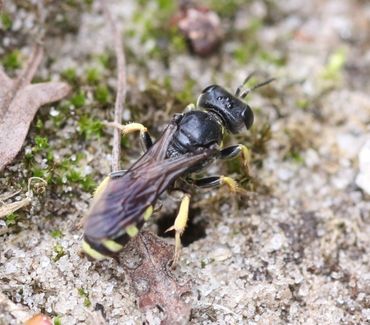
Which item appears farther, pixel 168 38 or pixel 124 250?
pixel 168 38

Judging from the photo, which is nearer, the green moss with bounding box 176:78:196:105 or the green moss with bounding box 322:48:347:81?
the green moss with bounding box 176:78:196:105

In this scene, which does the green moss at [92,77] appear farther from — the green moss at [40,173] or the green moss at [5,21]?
the green moss at [40,173]

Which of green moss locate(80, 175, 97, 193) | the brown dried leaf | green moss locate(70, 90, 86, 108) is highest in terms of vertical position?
green moss locate(70, 90, 86, 108)

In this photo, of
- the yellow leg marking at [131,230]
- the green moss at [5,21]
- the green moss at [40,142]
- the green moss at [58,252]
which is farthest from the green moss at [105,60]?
the yellow leg marking at [131,230]

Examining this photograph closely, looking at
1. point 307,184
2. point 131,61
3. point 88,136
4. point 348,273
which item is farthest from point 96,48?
point 348,273

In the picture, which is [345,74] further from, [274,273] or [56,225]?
[56,225]

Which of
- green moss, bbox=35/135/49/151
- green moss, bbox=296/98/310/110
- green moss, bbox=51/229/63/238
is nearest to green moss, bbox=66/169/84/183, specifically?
green moss, bbox=35/135/49/151

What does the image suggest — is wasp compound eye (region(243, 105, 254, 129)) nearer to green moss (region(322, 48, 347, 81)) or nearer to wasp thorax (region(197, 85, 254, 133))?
wasp thorax (region(197, 85, 254, 133))
